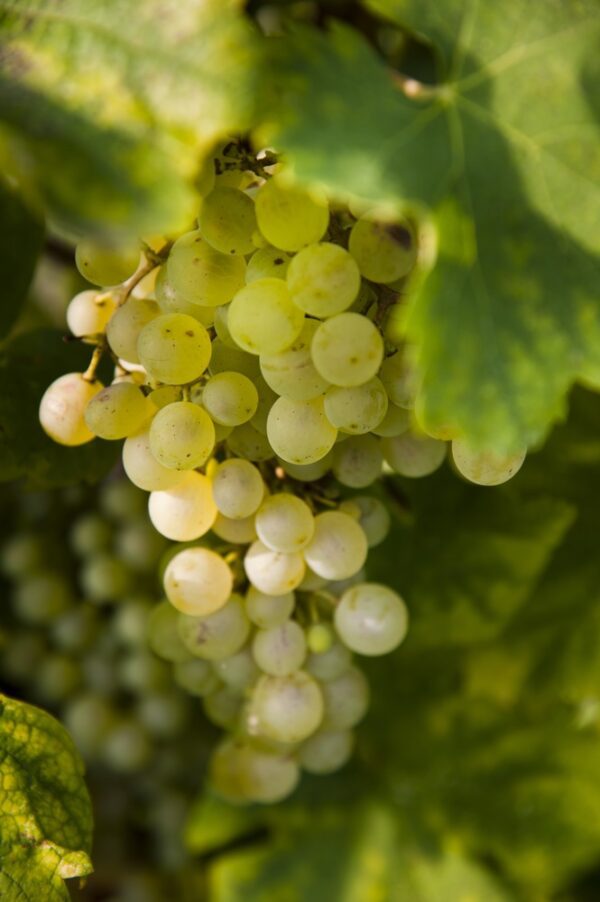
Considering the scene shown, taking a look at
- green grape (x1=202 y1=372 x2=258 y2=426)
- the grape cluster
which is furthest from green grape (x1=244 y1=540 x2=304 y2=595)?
green grape (x1=202 y1=372 x2=258 y2=426)

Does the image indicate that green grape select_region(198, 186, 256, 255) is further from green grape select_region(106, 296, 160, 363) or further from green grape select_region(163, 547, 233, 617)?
green grape select_region(163, 547, 233, 617)

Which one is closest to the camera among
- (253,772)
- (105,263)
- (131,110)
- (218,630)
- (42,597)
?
(131,110)

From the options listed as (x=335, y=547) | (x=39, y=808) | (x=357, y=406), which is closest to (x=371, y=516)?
(x=335, y=547)

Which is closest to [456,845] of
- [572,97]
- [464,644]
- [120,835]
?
[464,644]

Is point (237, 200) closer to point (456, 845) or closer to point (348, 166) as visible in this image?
point (348, 166)

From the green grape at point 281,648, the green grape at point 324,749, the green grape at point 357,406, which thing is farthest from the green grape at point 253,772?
the green grape at point 357,406

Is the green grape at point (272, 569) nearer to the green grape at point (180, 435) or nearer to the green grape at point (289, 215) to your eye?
the green grape at point (180, 435)

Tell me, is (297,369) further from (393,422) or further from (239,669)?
(239,669)
